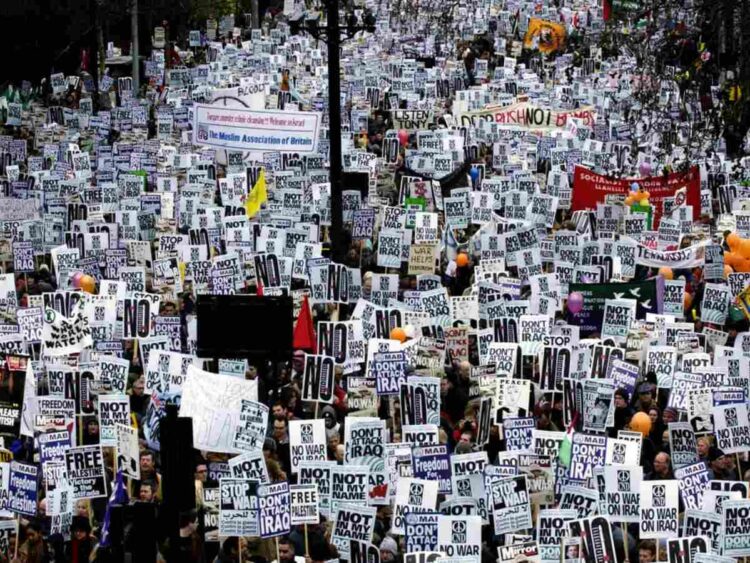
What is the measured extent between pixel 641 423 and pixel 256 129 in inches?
505

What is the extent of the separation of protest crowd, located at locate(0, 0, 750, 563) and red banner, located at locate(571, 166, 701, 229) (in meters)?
0.04

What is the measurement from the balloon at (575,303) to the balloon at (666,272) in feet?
7.69

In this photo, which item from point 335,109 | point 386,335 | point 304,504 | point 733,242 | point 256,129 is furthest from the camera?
point 256,129

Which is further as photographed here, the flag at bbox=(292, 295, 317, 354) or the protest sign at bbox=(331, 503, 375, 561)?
the flag at bbox=(292, 295, 317, 354)

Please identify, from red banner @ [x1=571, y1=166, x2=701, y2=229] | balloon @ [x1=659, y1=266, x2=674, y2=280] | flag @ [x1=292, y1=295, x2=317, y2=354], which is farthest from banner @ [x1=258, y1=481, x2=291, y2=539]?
red banner @ [x1=571, y1=166, x2=701, y2=229]

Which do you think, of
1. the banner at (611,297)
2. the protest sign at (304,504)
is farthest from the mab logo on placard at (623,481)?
the banner at (611,297)

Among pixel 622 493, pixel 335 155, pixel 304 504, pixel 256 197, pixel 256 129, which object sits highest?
pixel 256 129

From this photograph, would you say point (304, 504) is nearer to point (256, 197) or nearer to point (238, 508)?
point (238, 508)

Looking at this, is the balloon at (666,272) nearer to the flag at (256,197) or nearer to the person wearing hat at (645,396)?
the person wearing hat at (645,396)

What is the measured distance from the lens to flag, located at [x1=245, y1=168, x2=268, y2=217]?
26.3m

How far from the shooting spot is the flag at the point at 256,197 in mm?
26270

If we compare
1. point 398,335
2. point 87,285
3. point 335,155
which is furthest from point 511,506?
point 335,155

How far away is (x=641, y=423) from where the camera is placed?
1733 cm

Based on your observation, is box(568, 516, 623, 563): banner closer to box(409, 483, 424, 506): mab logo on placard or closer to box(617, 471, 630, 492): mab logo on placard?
box(617, 471, 630, 492): mab logo on placard
